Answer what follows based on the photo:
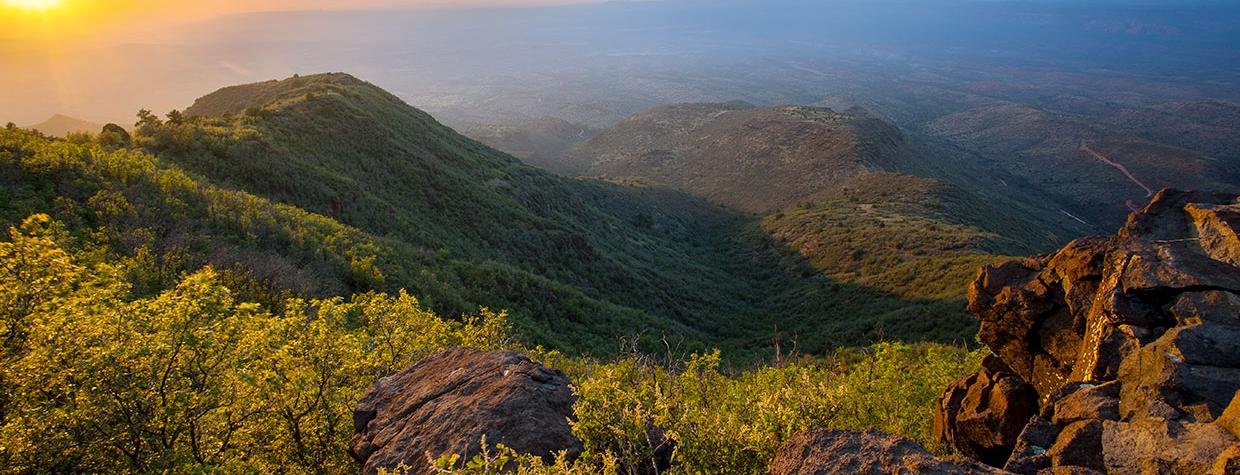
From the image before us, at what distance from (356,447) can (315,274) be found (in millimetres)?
11177

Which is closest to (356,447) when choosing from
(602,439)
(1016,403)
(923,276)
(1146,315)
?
(602,439)

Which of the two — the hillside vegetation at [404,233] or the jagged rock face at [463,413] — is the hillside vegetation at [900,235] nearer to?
the hillside vegetation at [404,233]

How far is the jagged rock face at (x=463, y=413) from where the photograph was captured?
6.32 metres

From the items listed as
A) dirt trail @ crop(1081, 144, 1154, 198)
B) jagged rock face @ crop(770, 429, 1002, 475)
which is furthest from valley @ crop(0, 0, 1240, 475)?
dirt trail @ crop(1081, 144, 1154, 198)

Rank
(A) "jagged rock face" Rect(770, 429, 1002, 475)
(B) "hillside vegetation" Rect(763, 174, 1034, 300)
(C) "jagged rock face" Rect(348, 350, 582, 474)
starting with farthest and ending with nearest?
(B) "hillside vegetation" Rect(763, 174, 1034, 300) < (C) "jagged rock face" Rect(348, 350, 582, 474) < (A) "jagged rock face" Rect(770, 429, 1002, 475)

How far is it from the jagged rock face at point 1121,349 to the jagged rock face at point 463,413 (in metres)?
5.00

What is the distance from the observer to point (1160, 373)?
215 inches

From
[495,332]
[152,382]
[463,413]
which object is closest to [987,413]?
[463,413]

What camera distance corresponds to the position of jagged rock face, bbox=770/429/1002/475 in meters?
4.84

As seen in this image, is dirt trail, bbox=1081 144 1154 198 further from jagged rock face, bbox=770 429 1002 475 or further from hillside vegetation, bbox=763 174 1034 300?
jagged rock face, bbox=770 429 1002 475

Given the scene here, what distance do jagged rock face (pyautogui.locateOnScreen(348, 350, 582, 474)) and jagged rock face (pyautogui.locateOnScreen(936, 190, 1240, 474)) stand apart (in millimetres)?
5002

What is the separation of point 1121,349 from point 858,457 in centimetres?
370

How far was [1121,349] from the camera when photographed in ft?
20.3

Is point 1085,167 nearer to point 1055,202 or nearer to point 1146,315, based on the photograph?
point 1055,202
